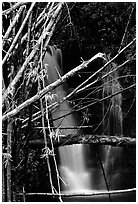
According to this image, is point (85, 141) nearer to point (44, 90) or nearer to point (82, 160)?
point (44, 90)

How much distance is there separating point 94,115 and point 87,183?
2.35ft

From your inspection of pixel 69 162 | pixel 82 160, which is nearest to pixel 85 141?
pixel 69 162

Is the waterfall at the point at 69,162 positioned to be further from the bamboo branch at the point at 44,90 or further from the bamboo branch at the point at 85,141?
the bamboo branch at the point at 44,90

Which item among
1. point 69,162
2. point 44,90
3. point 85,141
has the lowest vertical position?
point 69,162

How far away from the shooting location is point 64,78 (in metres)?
0.60

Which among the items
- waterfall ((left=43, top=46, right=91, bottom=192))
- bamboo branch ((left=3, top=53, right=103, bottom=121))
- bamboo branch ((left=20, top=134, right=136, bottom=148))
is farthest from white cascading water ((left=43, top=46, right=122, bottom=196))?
bamboo branch ((left=3, top=53, right=103, bottom=121))

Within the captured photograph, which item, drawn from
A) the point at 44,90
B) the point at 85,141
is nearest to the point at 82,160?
the point at 85,141

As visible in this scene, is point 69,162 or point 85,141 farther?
point 69,162

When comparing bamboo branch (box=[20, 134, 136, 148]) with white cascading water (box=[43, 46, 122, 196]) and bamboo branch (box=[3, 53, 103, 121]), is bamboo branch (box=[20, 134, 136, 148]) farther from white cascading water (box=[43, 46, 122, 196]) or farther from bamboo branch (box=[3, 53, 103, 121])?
white cascading water (box=[43, 46, 122, 196])

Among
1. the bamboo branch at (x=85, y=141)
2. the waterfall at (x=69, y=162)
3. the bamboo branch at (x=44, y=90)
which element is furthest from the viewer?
the waterfall at (x=69, y=162)

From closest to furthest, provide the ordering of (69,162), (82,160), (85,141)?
(85,141) → (69,162) → (82,160)

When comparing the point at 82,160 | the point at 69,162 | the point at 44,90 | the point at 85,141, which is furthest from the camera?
the point at 82,160

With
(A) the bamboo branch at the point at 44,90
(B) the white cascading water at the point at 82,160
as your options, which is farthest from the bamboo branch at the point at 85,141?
(B) the white cascading water at the point at 82,160

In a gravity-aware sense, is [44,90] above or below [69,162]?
above
